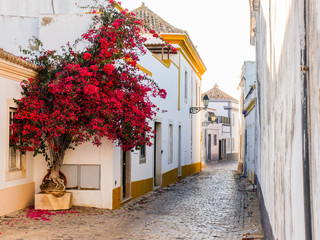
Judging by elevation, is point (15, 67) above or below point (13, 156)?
above

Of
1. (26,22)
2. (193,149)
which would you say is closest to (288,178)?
(26,22)

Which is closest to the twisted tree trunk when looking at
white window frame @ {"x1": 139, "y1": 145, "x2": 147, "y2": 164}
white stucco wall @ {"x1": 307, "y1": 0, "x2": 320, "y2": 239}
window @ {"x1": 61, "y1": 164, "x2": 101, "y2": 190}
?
window @ {"x1": 61, "y1": 164, "x2": 101, "y2": 190}

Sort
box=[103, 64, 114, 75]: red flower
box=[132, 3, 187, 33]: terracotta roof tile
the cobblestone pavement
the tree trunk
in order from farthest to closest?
box=[132, 3, 187, 33]: terracotta roof tile < the tree trunk < box=[103, 64, 114, 75]: red flower < the cobblestone pavement

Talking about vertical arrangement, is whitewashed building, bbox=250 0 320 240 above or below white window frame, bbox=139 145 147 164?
above

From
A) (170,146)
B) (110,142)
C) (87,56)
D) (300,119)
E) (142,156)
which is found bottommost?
(142,156)

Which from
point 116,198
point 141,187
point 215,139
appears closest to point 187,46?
point 141,187

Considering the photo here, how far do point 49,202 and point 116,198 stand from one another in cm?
177

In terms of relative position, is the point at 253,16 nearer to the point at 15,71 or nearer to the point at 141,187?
the point at 141,187

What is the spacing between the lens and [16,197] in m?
10.1

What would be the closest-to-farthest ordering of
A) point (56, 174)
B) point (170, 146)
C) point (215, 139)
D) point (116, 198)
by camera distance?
point (56, 174)
point (116, 198)
point (170, 146)
point (215, 139)

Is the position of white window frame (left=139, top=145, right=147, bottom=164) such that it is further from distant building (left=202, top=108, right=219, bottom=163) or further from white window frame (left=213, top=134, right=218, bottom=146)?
white window frame (left=213, top=134, right=218, bottom=146)

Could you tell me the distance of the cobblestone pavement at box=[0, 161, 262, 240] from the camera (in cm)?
861

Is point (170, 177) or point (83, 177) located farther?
point (170, 177)

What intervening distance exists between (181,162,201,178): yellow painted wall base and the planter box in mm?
13084
